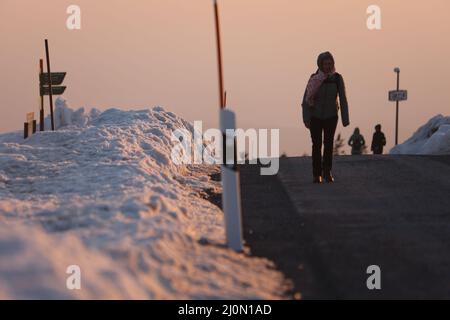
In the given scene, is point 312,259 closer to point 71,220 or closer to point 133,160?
point 71,220

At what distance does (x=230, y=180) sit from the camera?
387 inches

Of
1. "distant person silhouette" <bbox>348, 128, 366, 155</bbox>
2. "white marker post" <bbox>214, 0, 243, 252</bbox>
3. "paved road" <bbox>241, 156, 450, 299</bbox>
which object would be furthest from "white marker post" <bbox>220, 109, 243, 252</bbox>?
"distant person silhouette" <bbox>348, 128, 366, 155</bbox>

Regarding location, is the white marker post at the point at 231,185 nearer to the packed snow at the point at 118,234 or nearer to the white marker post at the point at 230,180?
the white marker post at the point at 230,180

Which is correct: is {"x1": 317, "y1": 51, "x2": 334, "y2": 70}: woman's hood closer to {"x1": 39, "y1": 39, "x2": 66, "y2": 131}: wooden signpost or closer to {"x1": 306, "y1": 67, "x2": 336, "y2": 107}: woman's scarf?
{"x1": 306, "y1": 67, "x2": 336, "y2": 107}: woman's scarf

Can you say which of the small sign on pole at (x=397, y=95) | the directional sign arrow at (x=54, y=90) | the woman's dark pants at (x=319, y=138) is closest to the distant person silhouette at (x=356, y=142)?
the directional sign arrow at (x=54, y=90)

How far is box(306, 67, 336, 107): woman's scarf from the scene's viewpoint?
51.5 ft

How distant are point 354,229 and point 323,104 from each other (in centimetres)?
479

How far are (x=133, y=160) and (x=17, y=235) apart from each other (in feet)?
19.3

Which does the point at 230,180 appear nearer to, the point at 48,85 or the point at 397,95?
the point at 48,85

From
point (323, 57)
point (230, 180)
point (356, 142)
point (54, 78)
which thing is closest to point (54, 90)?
point (54, 78)

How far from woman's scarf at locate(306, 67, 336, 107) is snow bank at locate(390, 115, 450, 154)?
12.9m

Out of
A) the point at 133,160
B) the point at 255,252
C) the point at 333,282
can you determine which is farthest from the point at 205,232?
the point at 133,160
